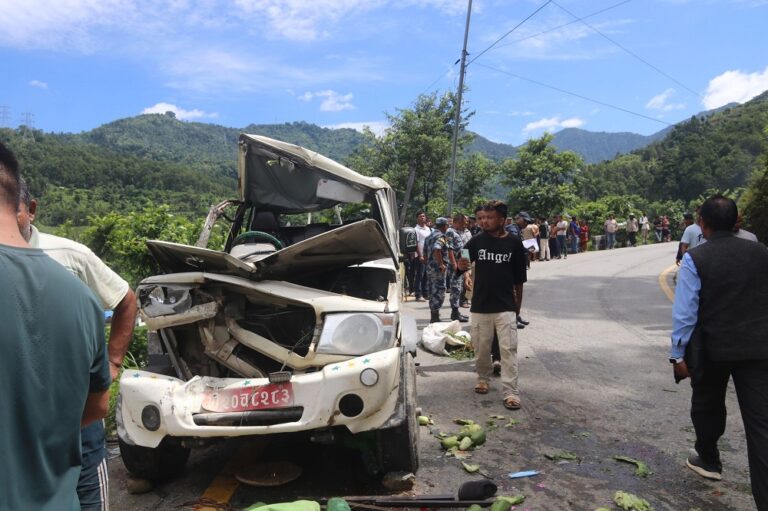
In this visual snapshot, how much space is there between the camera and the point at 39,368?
1347mm

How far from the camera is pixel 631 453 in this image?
4.17 metres

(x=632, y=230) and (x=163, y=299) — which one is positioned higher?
(x=632, y=230)

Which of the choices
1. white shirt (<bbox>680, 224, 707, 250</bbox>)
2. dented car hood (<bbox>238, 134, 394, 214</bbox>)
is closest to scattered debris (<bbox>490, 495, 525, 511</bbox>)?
dented car hood (<bbox>238, 134, 394, 214</bbox>)

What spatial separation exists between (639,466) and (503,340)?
5.27ft

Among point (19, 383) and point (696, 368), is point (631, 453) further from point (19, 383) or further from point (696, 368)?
point (19, 383)

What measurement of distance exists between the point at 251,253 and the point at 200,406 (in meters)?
1.37

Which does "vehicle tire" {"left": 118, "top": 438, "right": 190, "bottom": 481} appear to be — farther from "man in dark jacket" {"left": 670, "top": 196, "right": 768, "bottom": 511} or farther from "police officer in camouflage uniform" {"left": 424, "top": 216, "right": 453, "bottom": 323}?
"police officer in camouflage uniform" {"left": 424, "top": 216, "right": 453, "bottom": 323}

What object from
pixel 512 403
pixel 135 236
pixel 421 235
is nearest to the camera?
pixel 512 403

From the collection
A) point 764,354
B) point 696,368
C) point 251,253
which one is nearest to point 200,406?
point 251,253

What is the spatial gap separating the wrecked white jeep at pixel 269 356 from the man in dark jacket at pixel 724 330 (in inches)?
70.3

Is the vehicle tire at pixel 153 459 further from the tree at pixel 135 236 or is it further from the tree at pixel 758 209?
the tree at pixel 758 209

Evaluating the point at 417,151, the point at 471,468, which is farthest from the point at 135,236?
the point at 417,151

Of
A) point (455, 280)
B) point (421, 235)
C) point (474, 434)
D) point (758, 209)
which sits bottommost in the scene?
point (474, 434)

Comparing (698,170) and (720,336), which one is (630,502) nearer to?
(720,336)
